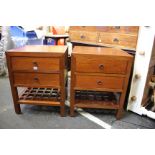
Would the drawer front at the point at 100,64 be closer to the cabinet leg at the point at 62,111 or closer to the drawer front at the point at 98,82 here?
the drawer front at the point at 98,82

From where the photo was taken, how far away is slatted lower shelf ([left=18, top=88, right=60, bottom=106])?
121 cm

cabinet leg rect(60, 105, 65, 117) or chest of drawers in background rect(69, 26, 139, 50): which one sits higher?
chest of drawers in background rect(69, 26, 139, 50)

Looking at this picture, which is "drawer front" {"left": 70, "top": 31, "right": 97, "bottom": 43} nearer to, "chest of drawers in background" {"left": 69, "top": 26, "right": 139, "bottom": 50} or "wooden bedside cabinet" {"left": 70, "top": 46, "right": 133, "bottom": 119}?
"chest of drawers in background" {"left": 69, "top": 26, "right": 139, "bottom": 50}

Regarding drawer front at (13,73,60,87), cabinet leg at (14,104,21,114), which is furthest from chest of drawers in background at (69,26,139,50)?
cabinet leg at (14,104,21,114)

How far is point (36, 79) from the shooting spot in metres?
1.11

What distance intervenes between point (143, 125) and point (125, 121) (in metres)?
0.13

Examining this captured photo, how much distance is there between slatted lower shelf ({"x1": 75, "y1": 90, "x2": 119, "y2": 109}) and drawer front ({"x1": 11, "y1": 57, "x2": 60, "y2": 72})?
14.0 inches

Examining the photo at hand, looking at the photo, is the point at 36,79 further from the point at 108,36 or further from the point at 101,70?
the point at 108,36

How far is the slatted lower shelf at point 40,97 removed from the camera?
3.98 feet

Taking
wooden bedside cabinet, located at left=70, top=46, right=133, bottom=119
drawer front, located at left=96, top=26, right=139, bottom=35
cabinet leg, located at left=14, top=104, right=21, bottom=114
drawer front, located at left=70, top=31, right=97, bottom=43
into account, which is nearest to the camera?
wooden bedside cabinet, located at left=70, top=46, right=133, bottom=119

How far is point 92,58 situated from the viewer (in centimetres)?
103

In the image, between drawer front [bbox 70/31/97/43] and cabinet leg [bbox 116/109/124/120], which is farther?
drawer front [bbox 70/31/97/43]
